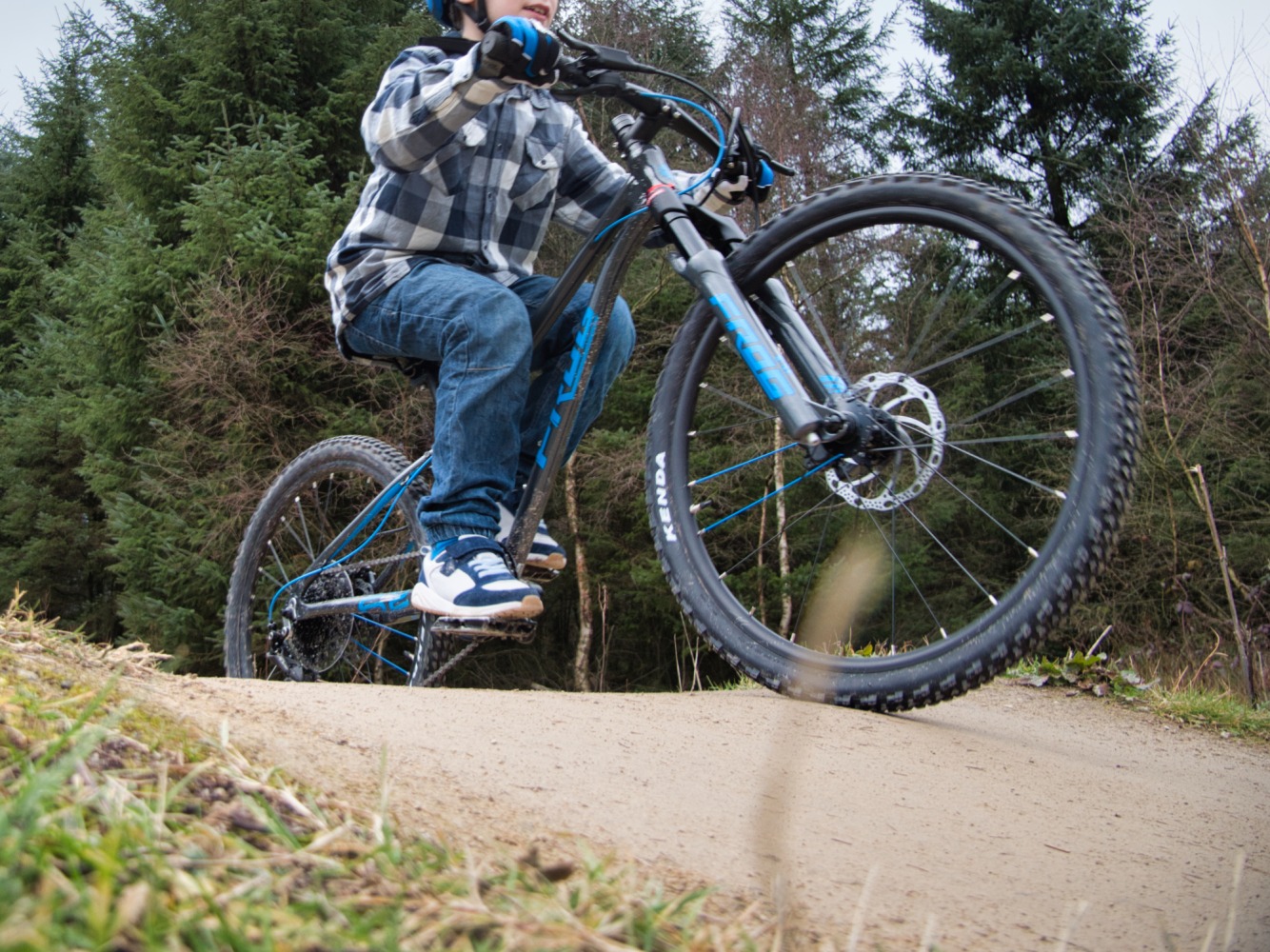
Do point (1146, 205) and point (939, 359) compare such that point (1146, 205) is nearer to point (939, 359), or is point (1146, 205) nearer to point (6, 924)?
point (939, 359)

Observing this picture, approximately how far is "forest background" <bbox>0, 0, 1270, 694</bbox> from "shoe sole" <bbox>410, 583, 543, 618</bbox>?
7216 millimetres

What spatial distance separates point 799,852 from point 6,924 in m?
0.86

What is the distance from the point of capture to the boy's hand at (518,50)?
2.09m

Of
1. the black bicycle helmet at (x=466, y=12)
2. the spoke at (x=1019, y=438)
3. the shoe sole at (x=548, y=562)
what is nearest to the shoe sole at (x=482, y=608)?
the shoe sole at (x=548, y=562)

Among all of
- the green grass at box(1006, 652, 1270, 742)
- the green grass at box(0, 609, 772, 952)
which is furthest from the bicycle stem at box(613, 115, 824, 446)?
the green grass at box(1006, 652, 1270, 742)

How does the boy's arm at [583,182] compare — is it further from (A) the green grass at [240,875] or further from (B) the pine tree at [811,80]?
(B) the pine tree at [811,80]

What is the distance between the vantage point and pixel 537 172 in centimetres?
284

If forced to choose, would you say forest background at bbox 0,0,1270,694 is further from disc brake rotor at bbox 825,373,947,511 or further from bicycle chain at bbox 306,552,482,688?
disc brake rotor at bbox 825,373,947,511

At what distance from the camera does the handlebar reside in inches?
92.3

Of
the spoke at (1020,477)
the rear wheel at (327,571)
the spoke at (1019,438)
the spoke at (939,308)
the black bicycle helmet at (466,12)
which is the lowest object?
the rear wheel at (327,571)

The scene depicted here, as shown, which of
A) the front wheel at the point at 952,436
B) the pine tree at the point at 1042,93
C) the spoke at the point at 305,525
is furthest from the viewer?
the pine tree at the point at 1042,93

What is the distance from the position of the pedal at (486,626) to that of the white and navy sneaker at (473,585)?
0.09ft

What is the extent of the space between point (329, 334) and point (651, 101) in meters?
8.74

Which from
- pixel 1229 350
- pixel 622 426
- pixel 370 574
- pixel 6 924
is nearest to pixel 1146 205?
pixel 1229 350
